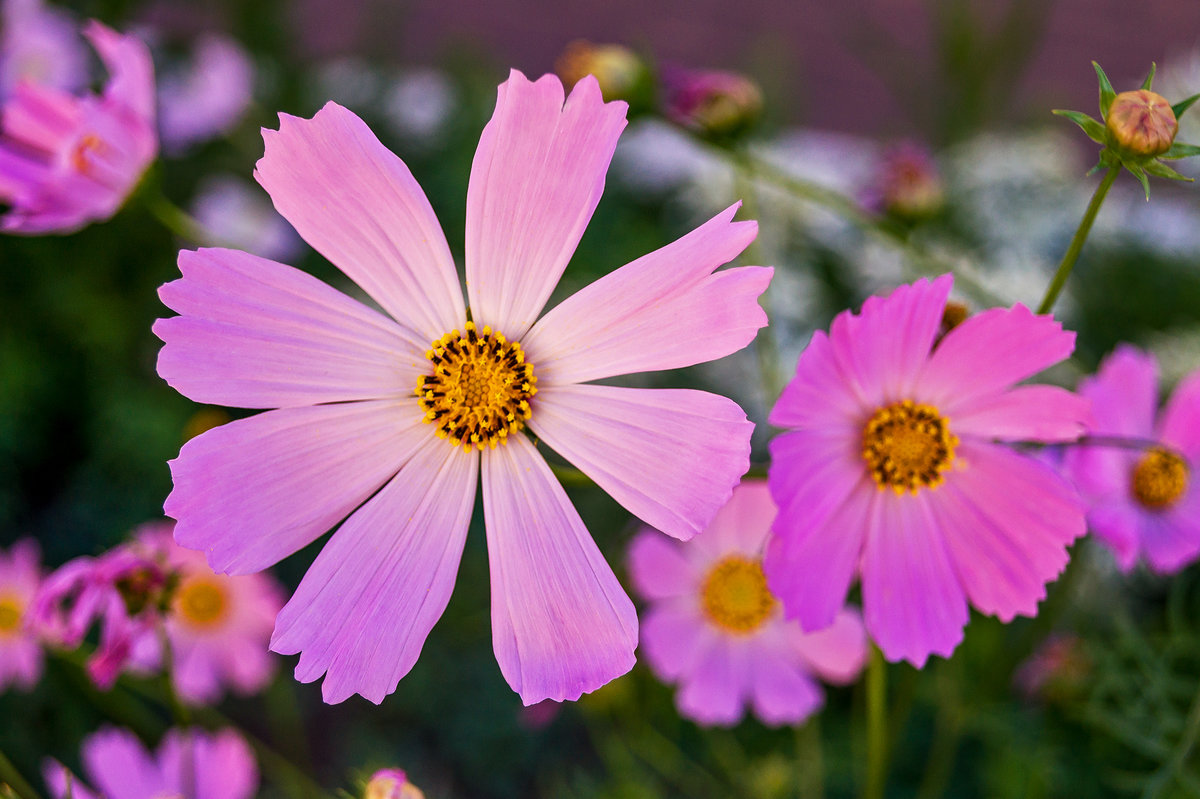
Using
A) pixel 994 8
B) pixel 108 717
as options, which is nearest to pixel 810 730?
pixel 108 717

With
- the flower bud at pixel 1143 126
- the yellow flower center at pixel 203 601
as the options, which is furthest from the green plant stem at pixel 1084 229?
the yellow flower center at pixel 203 601

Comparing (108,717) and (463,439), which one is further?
(108,717)

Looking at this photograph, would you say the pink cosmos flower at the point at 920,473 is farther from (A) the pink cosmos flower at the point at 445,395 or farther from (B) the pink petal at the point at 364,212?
(B) the pink petal at the point at 364,212

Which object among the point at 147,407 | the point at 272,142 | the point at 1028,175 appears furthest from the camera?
the point at 1028,175

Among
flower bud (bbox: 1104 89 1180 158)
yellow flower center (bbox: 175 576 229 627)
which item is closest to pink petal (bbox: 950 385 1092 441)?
flower bud (bbox: 1104 89 1180 158)

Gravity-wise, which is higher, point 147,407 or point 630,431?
point 630,431

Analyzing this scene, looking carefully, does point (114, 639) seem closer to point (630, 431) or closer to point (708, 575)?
point (630, 431)

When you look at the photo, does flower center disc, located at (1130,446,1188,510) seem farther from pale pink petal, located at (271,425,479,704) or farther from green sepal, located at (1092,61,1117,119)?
pale pink petal, located at (271,425,479,704)
